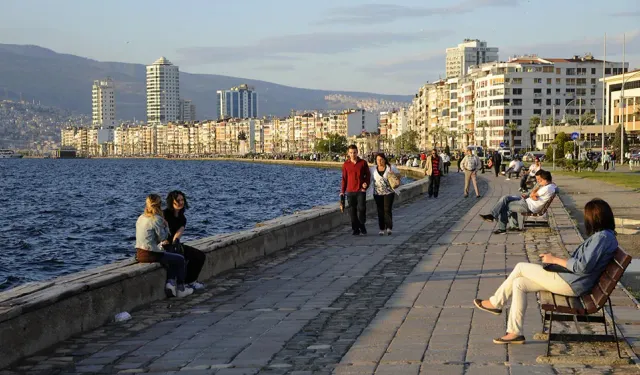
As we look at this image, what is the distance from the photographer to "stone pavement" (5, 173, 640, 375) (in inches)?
294

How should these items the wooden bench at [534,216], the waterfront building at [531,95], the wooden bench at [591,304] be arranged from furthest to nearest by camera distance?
the waterfront building at [531,95] → the wooden bench at [534,216] → the wooden bench at [591,304]

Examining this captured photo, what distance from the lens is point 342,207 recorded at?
18406 millimetres

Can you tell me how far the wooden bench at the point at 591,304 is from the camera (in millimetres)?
7602

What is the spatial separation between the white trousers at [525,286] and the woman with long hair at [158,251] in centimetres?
427

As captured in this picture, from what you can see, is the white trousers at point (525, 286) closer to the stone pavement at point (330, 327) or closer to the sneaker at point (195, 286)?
the stone pavement at point (330, 327)

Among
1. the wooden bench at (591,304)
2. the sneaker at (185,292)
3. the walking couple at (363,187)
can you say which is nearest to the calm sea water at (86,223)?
the walking couple at (363,187)

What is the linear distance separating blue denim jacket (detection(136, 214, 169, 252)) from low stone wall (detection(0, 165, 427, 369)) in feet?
0.81

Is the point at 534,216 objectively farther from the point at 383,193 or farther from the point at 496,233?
the point at 383,193

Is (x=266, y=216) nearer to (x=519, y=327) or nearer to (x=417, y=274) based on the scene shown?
(x=417, y=274)

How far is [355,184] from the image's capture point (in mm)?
18531

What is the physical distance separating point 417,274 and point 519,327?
476 cm

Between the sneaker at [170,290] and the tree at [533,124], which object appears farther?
the tree at [533,124]

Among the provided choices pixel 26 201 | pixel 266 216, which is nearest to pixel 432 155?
pixel 266 216

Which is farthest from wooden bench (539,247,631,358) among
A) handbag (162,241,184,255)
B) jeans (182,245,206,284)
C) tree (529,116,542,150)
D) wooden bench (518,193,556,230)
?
tree (529,116,542,150)
